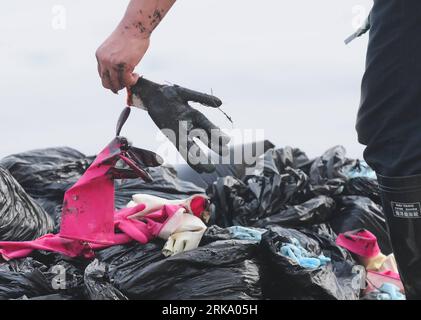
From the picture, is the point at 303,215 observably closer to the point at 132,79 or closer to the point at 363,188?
the point at 363,188

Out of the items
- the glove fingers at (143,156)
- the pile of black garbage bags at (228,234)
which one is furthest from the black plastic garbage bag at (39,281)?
the glove fingers at (143,156)

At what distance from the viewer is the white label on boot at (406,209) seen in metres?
1.40

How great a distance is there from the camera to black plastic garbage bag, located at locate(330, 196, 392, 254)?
3.18m

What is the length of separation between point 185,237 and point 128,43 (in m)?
0.87

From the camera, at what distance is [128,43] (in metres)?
1.52

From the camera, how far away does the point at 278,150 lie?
3.80m

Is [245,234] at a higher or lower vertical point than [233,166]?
lower

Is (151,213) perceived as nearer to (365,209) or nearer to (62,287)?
(62,287)

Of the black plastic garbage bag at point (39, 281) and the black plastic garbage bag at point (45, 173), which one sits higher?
the black plastic garbage bag at point (45, 173)

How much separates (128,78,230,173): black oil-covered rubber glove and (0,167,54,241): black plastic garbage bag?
108 cm

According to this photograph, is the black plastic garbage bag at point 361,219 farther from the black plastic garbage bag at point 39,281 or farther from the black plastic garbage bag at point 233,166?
the black plastic garbage bag at point 39,281

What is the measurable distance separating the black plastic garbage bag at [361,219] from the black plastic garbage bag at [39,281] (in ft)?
4.87

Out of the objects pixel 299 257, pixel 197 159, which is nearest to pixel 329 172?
pixel 299 257

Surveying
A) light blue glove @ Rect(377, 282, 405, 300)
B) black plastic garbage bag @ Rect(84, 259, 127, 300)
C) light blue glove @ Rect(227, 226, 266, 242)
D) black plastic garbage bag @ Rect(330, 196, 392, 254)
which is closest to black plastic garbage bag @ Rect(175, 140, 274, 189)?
black plastic garbage bag @ Rect(330, 196, 392, 254)
